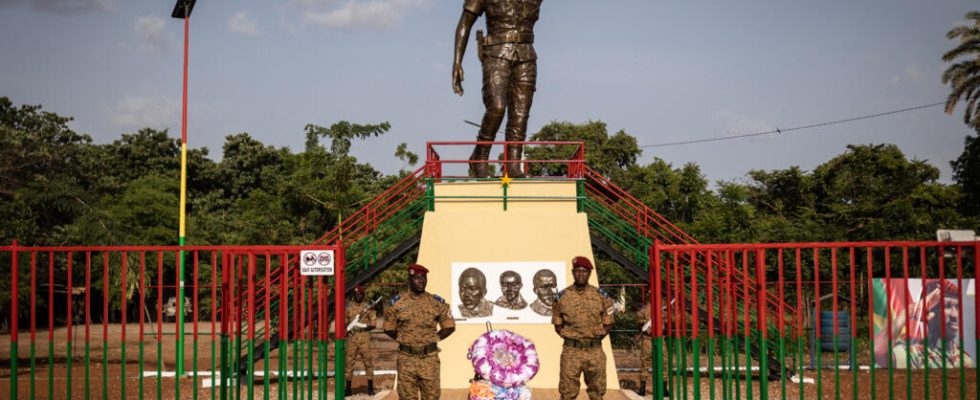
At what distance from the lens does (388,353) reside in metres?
25.4

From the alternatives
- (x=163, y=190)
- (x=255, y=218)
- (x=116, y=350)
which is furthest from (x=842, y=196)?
(x=163, y=190)

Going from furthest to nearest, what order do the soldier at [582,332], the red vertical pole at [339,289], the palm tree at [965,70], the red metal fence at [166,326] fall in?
the palm tree at [965,70], the soldier at [582,332], the red vertical pole at [339,289], the red metal fence at [166,326]

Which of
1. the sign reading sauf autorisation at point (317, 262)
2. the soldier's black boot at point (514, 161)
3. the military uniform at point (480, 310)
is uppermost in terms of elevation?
the soldier's black boot at point (514, 161)

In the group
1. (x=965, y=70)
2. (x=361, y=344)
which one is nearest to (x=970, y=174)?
(x=965, y=70)

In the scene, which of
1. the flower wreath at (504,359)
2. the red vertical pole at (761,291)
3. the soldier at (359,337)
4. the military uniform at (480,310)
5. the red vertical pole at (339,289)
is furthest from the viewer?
the soldier at (359,337)

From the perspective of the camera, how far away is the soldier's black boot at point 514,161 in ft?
51.0

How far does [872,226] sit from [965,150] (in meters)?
11.2

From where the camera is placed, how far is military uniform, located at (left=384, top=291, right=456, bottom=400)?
396 inches

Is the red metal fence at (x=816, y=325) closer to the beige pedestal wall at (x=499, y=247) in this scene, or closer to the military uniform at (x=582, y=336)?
the military uniform at (x=582, y=336)

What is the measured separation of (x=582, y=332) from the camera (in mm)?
10398

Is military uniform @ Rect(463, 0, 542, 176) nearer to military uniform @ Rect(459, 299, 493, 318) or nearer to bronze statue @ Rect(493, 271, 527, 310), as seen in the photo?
bronze statue @ Rect(493, 271, 527, 310)

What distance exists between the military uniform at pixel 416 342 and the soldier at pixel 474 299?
4.16 meters

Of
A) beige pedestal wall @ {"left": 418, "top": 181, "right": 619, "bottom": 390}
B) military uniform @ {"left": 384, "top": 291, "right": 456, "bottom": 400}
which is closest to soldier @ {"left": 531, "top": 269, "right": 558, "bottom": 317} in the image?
beige pedestal wall @ {"left": 418, "top": 181, "right": 619, "bottom": 390}

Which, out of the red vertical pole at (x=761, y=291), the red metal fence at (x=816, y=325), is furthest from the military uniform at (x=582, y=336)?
the red vertical pole at (x=761, y=291)
